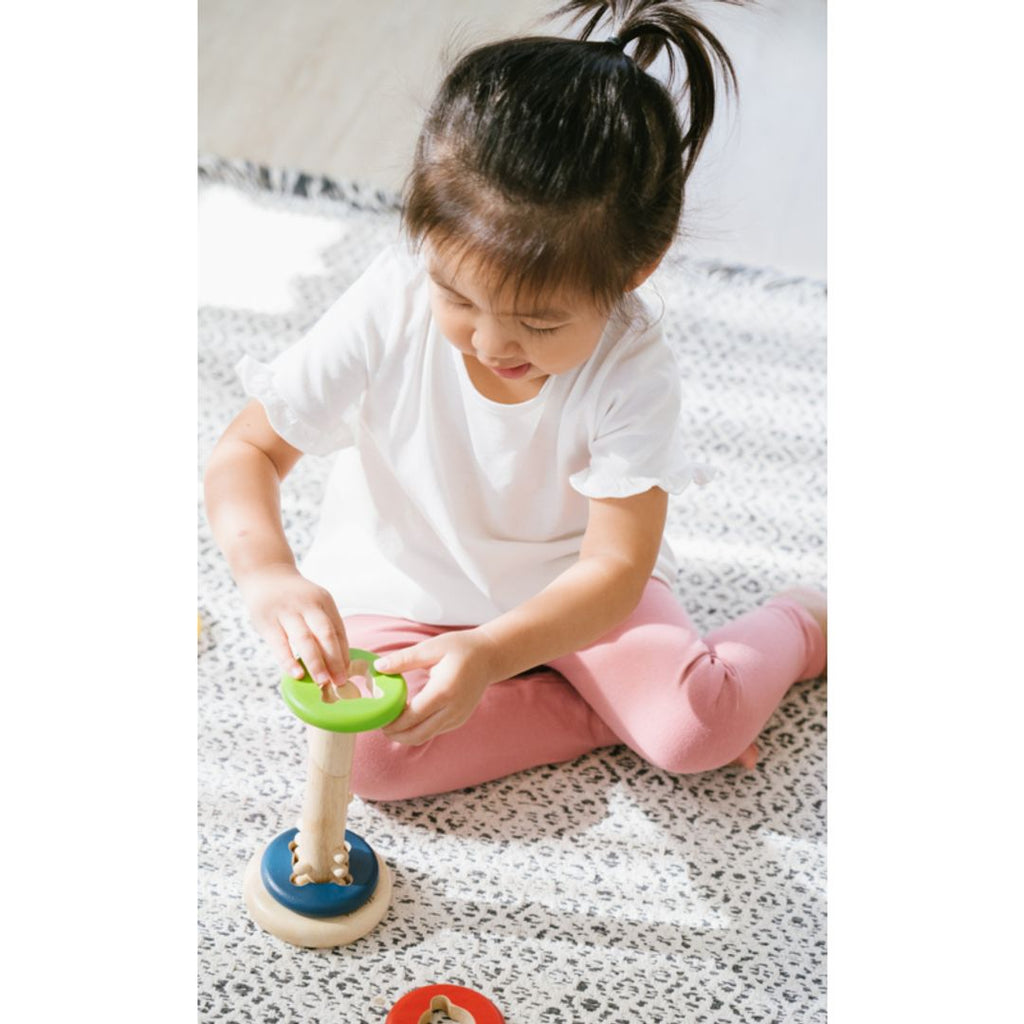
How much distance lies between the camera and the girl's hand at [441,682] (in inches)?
28.2

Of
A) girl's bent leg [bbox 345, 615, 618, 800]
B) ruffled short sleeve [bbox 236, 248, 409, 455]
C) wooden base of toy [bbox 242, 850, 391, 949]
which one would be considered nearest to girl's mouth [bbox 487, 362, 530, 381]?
ruffled short sleeve [bbox 236, 248, 409, 455]

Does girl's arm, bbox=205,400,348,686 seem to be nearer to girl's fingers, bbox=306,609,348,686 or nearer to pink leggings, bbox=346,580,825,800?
girl's fingers, bbox=306,609,348,686

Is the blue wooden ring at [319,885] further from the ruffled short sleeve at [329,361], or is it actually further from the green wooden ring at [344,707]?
the ruffled short sleeve at [329,361]

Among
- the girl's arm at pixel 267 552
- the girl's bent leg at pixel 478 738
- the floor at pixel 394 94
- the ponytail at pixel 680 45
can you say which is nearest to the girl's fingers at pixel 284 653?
the girl's arm at pixel 267 552

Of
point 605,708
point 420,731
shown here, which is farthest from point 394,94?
point 420,731

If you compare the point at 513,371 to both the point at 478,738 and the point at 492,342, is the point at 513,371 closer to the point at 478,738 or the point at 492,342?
the point at 492,342

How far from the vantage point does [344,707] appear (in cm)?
68

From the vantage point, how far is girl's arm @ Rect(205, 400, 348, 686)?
2.33 ft

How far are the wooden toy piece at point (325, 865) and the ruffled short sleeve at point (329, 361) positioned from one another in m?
0.18

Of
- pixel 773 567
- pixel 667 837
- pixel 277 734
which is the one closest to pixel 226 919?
pixel 277 734

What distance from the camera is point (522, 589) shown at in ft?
2.93

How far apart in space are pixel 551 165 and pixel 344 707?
11.9 inches

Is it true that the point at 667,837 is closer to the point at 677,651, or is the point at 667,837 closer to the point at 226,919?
the point at 677,651

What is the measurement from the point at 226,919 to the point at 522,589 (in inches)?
11.5
